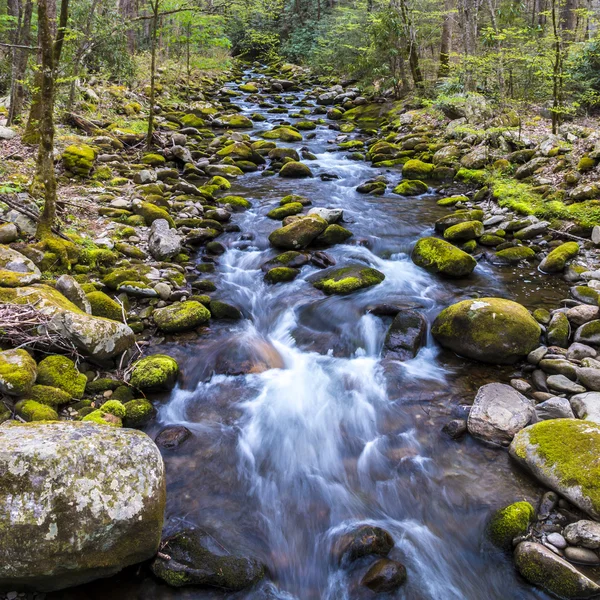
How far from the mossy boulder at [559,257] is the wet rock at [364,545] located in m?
6.09

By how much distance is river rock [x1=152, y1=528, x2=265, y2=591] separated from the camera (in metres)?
3.45

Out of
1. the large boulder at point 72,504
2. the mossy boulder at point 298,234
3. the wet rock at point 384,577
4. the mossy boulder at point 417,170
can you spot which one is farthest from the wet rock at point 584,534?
the mossy boulder at point 417,170

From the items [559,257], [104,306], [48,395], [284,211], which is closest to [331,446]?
[48,395]

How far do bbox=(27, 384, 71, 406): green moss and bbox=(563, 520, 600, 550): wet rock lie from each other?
16.4 ft

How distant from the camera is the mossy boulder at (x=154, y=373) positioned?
212 inches

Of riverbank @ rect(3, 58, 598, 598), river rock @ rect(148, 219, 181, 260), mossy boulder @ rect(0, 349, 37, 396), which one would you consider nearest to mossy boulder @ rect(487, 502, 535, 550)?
riverbank @ rect(3, 58, 598, 598)

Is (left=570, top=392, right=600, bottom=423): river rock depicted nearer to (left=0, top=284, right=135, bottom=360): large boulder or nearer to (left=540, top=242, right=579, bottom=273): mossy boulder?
(left=540, top=242, right=579, bottom=273): mossy boulder

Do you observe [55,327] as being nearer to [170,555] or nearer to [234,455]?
[234,455]

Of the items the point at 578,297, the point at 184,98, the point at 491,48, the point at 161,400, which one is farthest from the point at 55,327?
the point at 184,98

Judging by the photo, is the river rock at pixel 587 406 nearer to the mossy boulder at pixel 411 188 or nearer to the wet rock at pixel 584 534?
the wet rock at pixel 584 534

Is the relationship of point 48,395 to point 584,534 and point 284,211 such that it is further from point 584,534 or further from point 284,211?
point 284,211

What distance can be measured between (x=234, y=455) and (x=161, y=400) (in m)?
1.22

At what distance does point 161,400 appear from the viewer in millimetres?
5539

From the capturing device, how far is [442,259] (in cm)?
830
